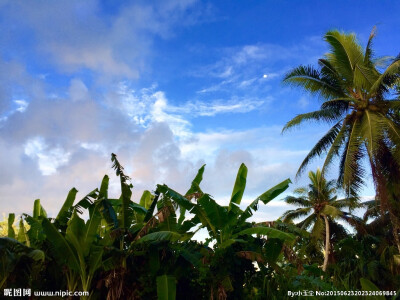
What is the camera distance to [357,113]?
20.9m

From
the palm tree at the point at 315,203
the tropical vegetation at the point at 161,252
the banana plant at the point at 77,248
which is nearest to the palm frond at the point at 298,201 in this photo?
the palm tree at the point at 315,203

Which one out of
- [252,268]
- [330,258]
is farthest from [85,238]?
[330,258]

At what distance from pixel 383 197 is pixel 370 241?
6642 mm

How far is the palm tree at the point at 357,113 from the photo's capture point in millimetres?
19000

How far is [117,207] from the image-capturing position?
39.2 ft

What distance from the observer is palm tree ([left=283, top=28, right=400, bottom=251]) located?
62.3ft

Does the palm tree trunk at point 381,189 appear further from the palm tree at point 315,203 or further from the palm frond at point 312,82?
the palm tree at point 315,203

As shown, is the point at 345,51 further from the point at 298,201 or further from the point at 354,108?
the point at 298,201

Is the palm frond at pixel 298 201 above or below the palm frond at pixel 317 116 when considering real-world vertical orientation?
below

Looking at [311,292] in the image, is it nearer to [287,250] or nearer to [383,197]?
[287,250]

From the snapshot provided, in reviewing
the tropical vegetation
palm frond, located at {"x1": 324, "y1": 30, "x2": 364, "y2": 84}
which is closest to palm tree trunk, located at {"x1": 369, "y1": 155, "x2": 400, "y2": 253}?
palm frond, located at {"x1": 324, "y1": 30, "x2": 364, "y2": 84}

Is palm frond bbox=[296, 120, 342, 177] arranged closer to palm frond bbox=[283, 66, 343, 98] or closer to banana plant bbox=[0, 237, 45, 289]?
palm frond bbox=[283, 66, 343, 98]

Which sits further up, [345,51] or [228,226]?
[345,51]

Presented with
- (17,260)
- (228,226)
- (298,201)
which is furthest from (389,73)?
(298,201)
